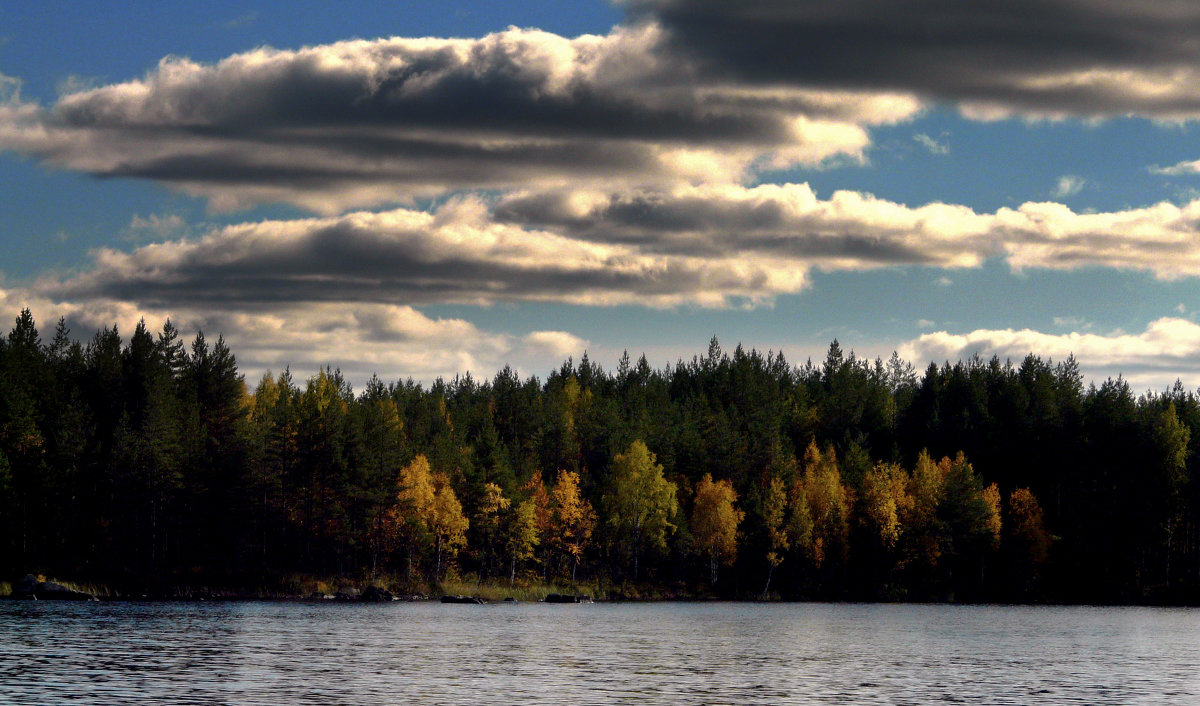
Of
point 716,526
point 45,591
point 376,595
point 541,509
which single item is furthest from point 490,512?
point 45,591

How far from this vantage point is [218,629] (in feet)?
247

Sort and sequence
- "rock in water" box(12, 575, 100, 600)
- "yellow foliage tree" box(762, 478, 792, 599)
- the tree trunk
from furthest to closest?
the tree trunk < "yellow foliage tree" box(762, 478, 792, 599) < "rock in water" box(12, 575, 100, 600)

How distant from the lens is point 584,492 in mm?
165500

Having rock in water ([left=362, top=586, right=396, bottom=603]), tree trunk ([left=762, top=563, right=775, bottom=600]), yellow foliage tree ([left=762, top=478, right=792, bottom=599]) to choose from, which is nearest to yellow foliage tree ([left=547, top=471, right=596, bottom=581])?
yellow foliage tree ([left=762, top=478, right=792, bottom=599])

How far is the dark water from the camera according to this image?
4466 cm

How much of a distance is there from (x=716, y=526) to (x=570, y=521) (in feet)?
57.6

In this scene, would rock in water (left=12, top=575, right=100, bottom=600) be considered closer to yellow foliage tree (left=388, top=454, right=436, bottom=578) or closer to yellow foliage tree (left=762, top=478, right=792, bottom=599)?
yellow foliage tree (left=388, top=454, right=436, bottom=578)

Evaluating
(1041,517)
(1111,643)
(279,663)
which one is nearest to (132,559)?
(279,663)

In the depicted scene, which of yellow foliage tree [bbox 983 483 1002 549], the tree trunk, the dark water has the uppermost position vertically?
yellow foliage tree [bbox 983 483 1002 549]

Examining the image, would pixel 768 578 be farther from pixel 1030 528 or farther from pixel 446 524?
pixel 446 524

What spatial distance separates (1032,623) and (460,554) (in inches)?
2731

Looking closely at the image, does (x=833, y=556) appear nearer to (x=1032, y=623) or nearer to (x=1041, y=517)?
(x=1041, y=517)

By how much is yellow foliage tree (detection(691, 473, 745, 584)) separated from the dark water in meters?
44.8

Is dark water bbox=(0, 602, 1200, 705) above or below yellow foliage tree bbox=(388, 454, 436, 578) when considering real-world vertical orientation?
below
